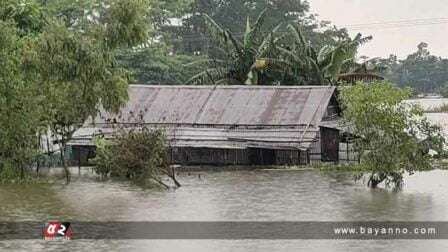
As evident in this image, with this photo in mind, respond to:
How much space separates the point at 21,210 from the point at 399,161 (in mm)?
8537

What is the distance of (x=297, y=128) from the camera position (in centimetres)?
2173

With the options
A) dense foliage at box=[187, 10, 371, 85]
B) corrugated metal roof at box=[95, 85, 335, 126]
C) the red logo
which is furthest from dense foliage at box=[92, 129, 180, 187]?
dense foliage at box=[187, 10, 371, 85]

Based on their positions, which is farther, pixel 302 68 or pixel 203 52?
pixel 203 52

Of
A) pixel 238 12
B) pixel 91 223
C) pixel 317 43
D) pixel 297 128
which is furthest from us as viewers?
pixel 238 12

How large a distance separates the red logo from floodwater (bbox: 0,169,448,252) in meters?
0.55

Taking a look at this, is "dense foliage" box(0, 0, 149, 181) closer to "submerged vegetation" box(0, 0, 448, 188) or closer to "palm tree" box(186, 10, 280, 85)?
"submerged vegetation" box(0, 0, 448, 188)

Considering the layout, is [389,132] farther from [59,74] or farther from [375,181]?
[59,74]

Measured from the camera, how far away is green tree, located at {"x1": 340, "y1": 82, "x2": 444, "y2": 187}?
16797mm

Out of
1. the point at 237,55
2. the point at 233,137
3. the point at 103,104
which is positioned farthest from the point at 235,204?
the point at 237,55

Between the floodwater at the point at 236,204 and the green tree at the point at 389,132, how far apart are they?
574 mm

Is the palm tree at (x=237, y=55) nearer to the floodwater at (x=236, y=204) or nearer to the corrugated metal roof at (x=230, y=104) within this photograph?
the corrugated metal roof at (x=230, y=104)

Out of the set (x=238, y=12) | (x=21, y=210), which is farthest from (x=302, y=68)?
(x=238, y=12)

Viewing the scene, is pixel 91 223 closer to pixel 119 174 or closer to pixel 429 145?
pixel 119 174

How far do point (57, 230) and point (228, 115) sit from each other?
11.8 m
